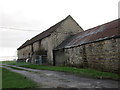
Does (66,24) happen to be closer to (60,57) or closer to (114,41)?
(60,57)

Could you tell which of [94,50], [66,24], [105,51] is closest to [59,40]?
[66,24]

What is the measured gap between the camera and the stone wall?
10.9 meters

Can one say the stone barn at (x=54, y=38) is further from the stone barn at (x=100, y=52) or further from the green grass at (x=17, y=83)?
the green grass at (x=17, y=83)

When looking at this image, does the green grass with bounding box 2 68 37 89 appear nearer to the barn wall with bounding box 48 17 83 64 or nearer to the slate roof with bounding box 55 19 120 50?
the slate roof with bounding box 55 19 120 50

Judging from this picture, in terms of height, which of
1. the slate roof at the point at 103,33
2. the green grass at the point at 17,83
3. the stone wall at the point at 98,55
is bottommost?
the green grass at the point at 17,83

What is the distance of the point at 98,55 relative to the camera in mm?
12586

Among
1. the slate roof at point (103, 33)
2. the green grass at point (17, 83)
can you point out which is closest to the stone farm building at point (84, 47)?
the slate roof at point (103, 33)

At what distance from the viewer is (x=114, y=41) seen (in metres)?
11.0

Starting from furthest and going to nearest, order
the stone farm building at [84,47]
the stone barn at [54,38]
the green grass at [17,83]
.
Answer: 1. the stone barn at [54,38]
2. the stone farm building at [84,47]
3. the green grass at [17,83]

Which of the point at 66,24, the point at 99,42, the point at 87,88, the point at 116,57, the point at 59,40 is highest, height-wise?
the point at 66,24

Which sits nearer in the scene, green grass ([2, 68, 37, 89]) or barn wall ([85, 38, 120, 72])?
green grass ([2, 68, 37, 89])

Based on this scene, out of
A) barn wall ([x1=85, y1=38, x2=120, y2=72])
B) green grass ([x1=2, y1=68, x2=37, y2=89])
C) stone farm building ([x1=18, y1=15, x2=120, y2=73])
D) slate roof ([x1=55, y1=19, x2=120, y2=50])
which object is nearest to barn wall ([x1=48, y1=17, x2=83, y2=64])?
stone farm building ([x1=18, y1=15, x2=120, y2=73])

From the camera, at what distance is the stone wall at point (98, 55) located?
1087 cm

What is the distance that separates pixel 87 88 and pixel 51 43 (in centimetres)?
1584
